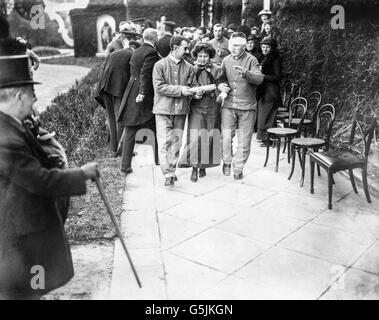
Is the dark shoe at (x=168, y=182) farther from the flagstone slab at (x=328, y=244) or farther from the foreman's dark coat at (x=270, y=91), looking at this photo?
the foreman's dark coat at (x=270, y=91)

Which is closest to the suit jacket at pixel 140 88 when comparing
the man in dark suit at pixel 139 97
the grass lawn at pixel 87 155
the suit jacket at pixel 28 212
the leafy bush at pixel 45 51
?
the man in dark suit at pixel 139 97

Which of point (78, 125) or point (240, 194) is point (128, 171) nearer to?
point (240, 194)

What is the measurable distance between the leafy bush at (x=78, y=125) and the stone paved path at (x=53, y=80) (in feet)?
10.9

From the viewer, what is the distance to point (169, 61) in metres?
6.65

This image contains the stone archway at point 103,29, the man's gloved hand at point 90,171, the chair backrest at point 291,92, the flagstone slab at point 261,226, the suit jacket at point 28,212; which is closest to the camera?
the suit jacket at point 28,212

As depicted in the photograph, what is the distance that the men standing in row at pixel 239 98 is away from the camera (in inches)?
271

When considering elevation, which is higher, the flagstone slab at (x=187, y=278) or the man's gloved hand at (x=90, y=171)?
the man's gloved hand at (x=90, y=171)

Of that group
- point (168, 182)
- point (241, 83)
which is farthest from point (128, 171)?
point (241, 83)

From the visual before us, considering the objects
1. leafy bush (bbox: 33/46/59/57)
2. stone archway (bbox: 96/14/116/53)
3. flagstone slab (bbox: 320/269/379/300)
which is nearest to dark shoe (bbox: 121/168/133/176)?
flagstone slab (bbox: 320/269/379/300)

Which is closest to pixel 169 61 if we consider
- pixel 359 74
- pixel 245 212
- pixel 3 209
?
pixel 245 212

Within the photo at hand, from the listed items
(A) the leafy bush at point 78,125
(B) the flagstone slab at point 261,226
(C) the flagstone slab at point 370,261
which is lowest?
(C) the flagstone slab at point 370,261

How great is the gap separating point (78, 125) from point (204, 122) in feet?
9.98

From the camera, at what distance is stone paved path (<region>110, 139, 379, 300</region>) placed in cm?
409
